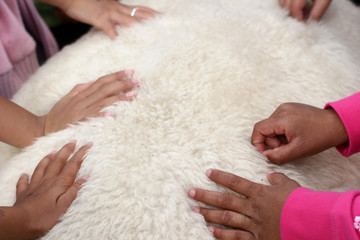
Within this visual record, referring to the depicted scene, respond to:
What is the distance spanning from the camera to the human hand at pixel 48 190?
511mm

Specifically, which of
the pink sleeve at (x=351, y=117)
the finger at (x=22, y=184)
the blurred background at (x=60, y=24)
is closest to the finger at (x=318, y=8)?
the pink sleeve at (x=351, y=117)

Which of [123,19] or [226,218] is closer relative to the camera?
[226,218]

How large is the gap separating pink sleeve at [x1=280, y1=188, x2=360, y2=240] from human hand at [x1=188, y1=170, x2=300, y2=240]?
0.02m

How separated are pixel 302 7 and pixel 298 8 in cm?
1

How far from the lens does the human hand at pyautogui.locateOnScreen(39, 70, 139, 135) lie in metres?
0.66

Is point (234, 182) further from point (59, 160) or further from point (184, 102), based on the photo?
point (59, 160)

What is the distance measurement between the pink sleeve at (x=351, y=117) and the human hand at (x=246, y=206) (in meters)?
0.16

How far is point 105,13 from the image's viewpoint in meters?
0.90

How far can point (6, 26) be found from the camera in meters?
1.01

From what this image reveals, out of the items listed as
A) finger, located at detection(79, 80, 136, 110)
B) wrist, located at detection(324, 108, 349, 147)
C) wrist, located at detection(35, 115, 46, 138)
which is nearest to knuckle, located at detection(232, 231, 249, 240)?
wrist, located at detection(324, 108, 349, 147)

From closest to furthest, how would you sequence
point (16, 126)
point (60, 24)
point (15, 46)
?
point (16, 126) → point (15, 46) → point (60, 24)

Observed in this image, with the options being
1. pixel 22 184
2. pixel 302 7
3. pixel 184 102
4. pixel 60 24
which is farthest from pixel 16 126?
pixel 60 24

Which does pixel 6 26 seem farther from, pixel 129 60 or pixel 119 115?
pixel 119 115

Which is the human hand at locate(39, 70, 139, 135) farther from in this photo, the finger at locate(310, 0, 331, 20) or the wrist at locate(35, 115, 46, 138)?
the finger at locate(310, 0, 331, 20)
